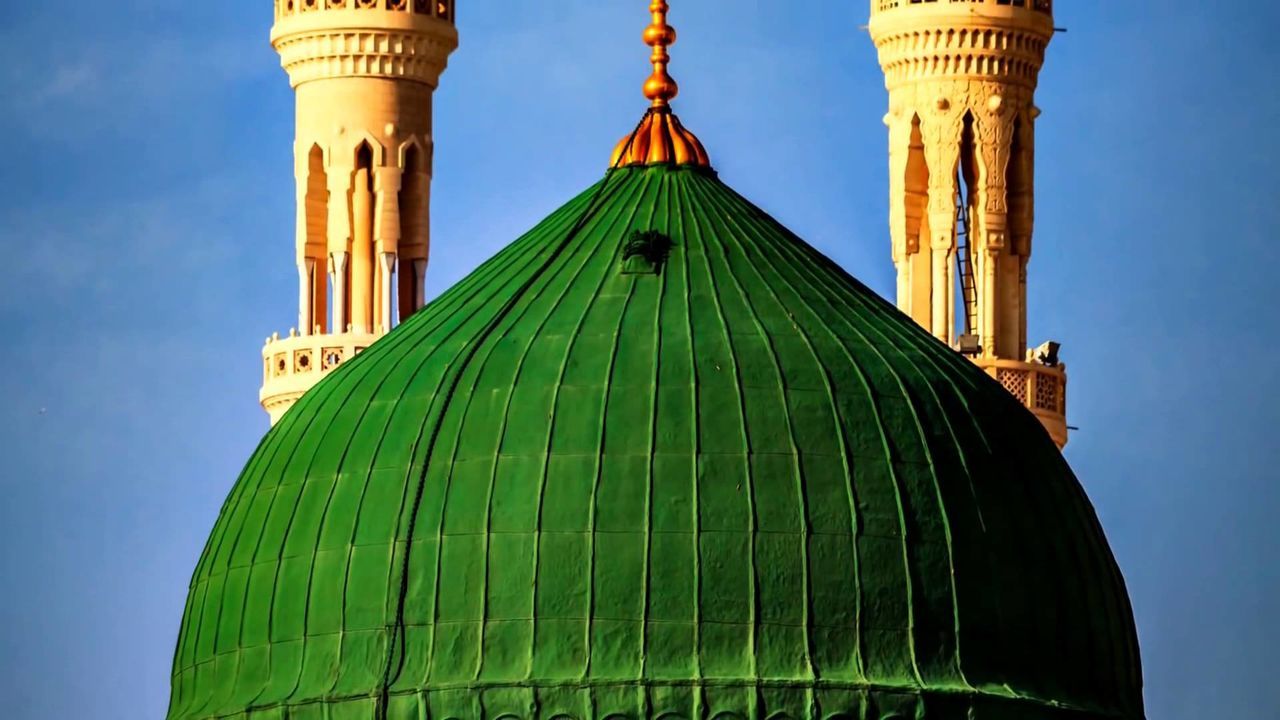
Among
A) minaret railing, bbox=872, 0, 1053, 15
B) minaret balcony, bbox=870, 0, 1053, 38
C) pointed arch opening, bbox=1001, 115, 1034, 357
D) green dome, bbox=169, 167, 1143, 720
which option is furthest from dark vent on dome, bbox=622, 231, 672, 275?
pointed arch opening, bbox=1001, 115, 1034, 357

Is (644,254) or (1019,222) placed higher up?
(1019,222)

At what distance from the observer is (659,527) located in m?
37.5

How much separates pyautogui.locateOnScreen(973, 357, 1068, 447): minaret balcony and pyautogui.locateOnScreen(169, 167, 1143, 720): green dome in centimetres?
2583

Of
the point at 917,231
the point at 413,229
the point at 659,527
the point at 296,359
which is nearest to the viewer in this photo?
the point at 659,527

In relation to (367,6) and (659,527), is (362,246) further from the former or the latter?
(659,527)

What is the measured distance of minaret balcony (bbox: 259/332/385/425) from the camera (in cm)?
6431

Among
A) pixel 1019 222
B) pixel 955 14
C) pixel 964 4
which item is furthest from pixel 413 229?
pixel 1019 222

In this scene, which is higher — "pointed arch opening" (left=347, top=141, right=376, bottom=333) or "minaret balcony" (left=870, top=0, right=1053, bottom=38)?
"minaret balcony" (left=870, top=0, right=1053, bottom=38)

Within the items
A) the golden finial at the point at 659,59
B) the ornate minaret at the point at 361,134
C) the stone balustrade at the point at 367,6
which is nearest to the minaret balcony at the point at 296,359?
the ornate minaret at the point at 361,134

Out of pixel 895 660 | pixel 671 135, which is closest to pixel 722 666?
pixel 895 660

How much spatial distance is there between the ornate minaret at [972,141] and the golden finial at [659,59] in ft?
83.8

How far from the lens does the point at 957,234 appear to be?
2699 inches

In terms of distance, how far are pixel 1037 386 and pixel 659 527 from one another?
96.6 feet

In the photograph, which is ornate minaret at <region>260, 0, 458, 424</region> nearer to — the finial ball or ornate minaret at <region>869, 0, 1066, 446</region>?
ornate minaret at <region>869, 0, 1066, 446</region>
